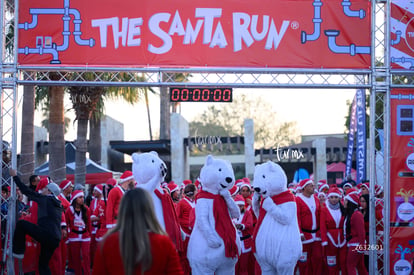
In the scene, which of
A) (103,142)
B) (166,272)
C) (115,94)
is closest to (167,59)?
(166,272)

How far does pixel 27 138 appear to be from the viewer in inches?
635

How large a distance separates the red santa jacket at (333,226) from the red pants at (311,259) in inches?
9.4

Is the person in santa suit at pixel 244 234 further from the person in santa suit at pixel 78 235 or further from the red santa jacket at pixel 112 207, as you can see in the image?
the person in santa suit at pixel 78 235

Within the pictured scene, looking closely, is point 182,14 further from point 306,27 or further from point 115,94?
point 115,94

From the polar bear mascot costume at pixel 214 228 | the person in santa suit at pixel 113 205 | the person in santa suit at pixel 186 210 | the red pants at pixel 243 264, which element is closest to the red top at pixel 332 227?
the red pants at pixel 243 264

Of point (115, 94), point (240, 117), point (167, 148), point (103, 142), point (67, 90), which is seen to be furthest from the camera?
point (240, 117)

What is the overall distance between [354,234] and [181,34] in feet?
15.6

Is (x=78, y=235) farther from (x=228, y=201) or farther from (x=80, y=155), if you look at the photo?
(x=80, y=155)

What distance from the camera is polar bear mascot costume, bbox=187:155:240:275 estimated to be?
29.5 ft

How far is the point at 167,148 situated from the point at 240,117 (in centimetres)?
3460

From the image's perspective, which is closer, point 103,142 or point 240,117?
point 103,142

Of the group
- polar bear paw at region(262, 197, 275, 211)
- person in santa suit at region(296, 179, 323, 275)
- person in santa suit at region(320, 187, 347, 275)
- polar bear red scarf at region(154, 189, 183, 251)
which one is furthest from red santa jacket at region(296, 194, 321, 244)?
polar bear red scarf at region(154, 189, 183, 251)

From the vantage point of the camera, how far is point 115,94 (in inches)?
864

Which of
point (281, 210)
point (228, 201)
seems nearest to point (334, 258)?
point (281, 210)
